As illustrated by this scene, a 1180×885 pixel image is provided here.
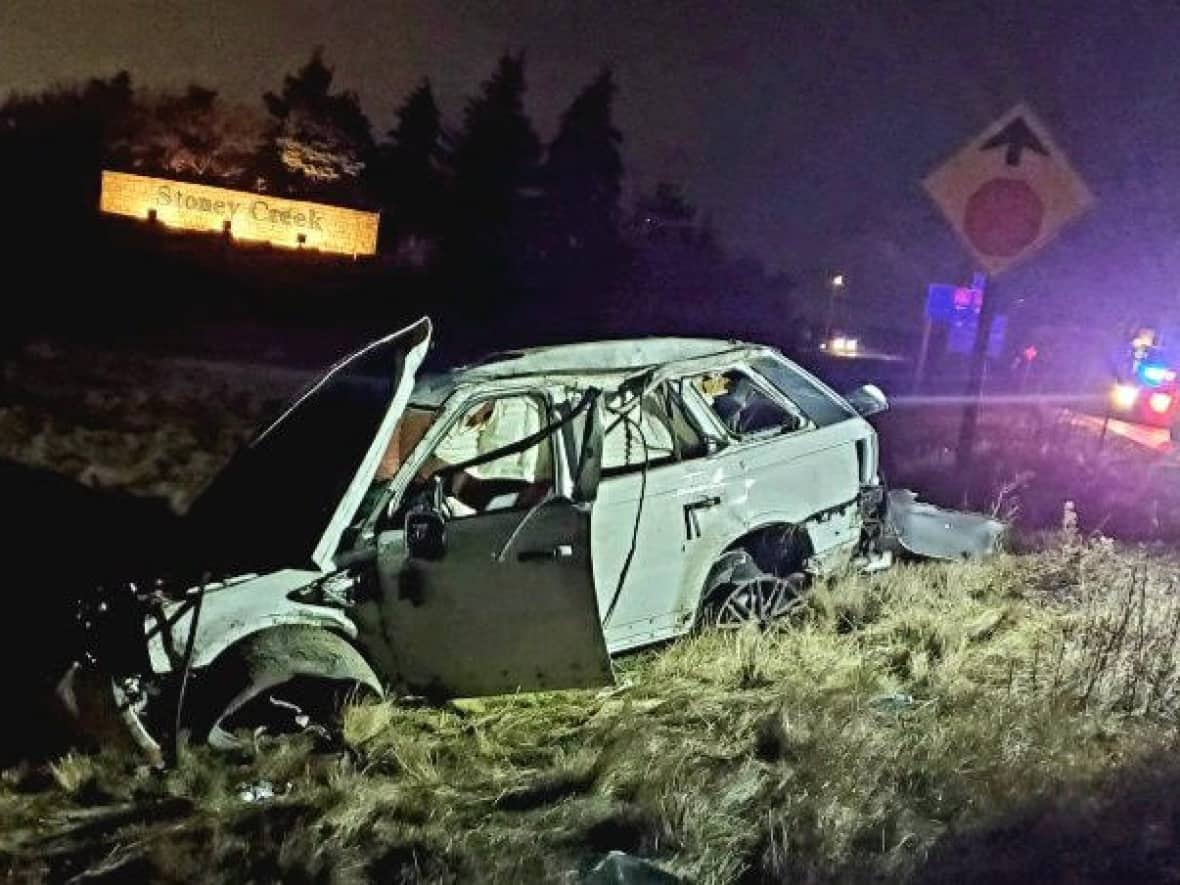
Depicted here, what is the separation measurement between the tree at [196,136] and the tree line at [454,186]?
49 mm

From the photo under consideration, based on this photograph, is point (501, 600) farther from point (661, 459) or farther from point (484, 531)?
point (661, 459)

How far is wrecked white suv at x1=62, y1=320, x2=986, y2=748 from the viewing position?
191 inches

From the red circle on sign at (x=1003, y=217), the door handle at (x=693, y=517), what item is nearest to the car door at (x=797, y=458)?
the door handle at (x=693, y=517)

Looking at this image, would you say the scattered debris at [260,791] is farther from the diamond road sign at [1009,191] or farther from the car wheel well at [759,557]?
the diamond road sign at [1009,191]

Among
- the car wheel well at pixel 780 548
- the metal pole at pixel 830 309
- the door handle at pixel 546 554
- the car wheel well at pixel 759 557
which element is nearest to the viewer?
the door handle at pixel 546 554

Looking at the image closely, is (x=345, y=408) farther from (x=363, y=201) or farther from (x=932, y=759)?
(x=363, y=201)

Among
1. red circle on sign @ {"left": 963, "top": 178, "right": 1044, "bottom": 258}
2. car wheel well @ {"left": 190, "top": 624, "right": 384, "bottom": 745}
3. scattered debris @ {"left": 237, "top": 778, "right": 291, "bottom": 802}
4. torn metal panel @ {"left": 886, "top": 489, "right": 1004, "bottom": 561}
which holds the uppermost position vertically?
red circle on sign @ {"left": 963, "top": 178, "right": 1044, "bottom": 258}

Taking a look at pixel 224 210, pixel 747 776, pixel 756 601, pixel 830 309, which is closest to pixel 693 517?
pixel 756 601

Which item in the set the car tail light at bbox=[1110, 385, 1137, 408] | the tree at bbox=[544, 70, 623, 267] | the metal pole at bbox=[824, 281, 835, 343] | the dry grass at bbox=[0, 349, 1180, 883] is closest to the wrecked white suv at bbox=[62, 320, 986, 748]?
the dry grass at bbox=[0, 349, 1180, 883]

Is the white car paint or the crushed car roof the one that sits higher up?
the crushed car roof

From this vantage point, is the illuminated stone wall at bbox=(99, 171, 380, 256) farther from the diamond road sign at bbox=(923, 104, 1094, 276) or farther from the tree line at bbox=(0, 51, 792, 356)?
the diamond road sign at bbox=(923, 104, 1094, 276)

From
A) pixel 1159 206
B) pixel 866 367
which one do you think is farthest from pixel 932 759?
pixel 1159 206

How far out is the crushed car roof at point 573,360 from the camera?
18.9ft

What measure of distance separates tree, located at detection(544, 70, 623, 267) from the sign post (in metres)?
29.8
